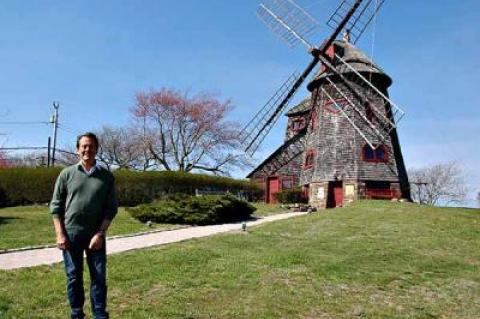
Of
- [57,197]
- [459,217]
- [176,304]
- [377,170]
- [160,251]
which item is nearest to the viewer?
[57,197]

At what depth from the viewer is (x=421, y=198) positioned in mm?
58281

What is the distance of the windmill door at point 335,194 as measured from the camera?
30969mm

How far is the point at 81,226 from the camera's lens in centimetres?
550

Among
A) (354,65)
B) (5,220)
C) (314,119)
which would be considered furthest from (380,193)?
(5,220)

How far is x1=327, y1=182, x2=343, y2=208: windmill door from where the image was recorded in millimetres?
30969

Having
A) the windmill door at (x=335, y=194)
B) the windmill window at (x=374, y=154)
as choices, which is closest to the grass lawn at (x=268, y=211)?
the windmill door at (x=335, y=194)

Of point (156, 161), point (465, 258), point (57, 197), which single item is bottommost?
point (465, 258)

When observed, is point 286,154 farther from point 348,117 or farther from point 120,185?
point 120,185

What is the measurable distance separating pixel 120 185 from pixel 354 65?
16.9 meters

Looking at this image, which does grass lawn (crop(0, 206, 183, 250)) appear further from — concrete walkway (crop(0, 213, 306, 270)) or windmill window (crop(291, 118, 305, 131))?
windmill window (crop(291, 118, 305, 131))

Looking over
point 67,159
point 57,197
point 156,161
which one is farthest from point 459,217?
point 67,159

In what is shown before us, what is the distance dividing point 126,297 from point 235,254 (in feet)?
15.0

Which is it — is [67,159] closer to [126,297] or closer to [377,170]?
[377,170]

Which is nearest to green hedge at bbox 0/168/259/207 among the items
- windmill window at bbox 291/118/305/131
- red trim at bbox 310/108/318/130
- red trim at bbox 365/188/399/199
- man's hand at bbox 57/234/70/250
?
red trim at bbox 310/108/318/130
